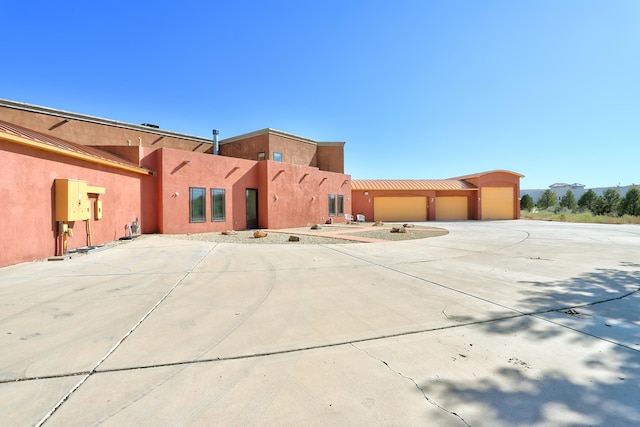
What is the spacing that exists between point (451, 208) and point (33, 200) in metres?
31.8

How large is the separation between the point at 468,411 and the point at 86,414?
279 cm

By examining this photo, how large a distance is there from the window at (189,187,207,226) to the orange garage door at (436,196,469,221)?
78.6 ft

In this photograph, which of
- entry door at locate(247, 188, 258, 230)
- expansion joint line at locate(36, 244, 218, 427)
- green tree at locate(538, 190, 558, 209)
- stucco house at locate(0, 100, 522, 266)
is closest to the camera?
expansion joint line at locate(36, 244, 218, 427)

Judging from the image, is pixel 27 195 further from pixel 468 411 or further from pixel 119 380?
pixel 468 411

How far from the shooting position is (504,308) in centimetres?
440

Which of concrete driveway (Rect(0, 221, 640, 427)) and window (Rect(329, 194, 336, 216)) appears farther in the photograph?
window (Rect(329, 194, 336, 216))

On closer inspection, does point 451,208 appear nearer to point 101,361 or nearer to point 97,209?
point 97,209

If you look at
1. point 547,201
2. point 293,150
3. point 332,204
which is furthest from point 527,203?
point 293,150

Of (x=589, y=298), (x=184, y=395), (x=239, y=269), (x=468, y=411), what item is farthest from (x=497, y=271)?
(x=184, y=395)

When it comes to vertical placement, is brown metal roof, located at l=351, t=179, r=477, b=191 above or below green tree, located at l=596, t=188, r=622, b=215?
above

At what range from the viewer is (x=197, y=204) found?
15.2 m

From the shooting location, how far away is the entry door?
58.9 feet

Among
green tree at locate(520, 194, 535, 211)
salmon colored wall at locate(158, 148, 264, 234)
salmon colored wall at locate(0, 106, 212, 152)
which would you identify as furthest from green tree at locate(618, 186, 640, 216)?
salmon colored wall at locate(0, 106, 212, 152)

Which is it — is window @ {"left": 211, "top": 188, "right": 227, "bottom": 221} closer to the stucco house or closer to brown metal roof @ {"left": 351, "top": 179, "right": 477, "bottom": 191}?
the stucco house
